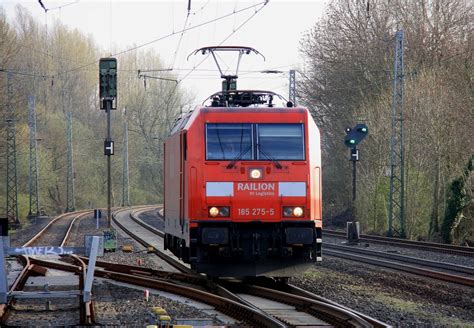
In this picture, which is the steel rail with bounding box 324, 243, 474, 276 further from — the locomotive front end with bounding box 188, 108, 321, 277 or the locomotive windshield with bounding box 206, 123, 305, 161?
the locomotive windshield with bounding box 206, 123, 305, 161

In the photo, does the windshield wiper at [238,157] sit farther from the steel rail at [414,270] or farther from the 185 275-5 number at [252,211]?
the steel rail at [414,270]

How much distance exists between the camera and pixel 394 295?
13.9 metres

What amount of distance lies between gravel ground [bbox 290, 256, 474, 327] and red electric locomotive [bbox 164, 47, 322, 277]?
112 centimetres

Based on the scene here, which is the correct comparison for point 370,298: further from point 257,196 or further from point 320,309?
point 257,196

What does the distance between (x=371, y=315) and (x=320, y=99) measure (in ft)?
127

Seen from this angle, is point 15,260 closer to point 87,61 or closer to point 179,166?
point 179,166

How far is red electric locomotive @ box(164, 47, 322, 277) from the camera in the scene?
46.2ft

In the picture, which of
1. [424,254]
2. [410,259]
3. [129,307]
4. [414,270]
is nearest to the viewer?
[129,307]

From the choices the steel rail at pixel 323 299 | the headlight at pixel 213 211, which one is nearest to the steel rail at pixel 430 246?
the steel rail at pixel 323 299

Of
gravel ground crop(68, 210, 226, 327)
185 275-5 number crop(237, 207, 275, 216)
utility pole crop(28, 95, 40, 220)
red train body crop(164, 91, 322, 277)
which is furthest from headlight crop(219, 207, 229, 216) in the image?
utility pole crop(28, 95, 40, 220)

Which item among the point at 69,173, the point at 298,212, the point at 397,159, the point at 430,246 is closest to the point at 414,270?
the point at 298,212

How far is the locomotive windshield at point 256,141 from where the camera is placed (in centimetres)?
1440

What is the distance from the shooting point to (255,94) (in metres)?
15.9

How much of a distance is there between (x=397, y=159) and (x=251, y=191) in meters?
23.6
